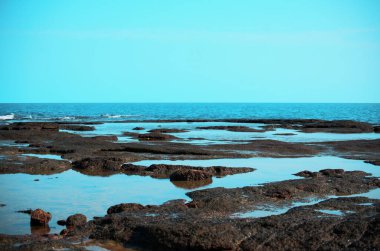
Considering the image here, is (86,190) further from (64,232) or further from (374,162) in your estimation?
(374,162)

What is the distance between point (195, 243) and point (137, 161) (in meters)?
13.7

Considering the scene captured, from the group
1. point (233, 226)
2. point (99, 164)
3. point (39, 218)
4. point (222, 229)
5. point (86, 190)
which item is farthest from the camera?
point (99, 164)

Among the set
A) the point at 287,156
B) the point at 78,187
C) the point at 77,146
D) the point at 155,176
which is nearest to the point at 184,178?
the point at 155,176

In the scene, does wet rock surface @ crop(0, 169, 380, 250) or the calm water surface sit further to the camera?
the calm water surface

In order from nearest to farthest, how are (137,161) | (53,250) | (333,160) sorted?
(53,250) < (137,161) < (333,160)

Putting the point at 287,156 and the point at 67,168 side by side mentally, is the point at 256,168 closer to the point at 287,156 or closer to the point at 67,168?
the point at 287,156

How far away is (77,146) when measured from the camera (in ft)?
91.4

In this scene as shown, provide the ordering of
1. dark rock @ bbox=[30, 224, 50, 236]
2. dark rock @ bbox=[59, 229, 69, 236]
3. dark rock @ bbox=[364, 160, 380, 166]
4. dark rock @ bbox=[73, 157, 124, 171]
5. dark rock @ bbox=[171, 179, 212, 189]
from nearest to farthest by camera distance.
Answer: dark rock @ bbox=[59, 229, 69, 236], dark rock @ bbox=[30, 224, 50, 236], dark rock @ bbox=[171, 179, 212, 189], dark rock @ bbox=[73, 157, 124, 171], dark rock @ bbox=[364, 160, 380, 166]

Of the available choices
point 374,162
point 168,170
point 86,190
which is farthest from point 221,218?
point 374,162

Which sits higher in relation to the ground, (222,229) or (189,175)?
(222,229)

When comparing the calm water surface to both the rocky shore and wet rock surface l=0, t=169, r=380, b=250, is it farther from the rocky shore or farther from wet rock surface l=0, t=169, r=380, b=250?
wet rock surface l=0, t=169, r=380, b=250

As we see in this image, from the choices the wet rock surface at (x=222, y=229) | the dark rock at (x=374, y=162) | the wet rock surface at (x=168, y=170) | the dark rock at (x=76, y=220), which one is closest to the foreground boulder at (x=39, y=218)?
the dark rock at (x=76, y=220)

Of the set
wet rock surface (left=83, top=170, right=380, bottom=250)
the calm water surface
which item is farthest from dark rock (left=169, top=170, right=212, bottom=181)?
wet rock surface (left=83, top=170, right=380, bottom=250)

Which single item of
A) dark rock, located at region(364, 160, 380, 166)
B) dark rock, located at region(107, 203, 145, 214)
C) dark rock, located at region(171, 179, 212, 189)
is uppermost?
dark rock, located at region(107, 203, 145, 214)
